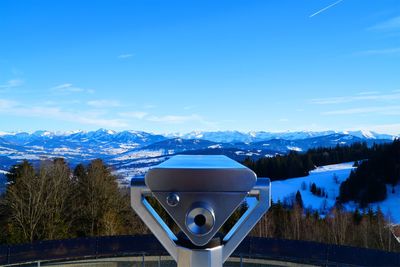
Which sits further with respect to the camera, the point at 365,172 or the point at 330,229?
the point at 365,172

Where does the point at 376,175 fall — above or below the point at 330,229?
below

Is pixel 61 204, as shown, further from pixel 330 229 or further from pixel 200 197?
pixel 200 197

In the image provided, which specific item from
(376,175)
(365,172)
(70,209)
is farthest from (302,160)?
(70,209)

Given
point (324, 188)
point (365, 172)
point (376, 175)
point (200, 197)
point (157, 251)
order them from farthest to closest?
point (324, 188) → point (365, 172) → point (376, 175) → point (157, 251) → point (200, 197)

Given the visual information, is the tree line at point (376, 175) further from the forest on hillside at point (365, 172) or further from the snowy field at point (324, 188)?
the snowy field at point (324, 188)

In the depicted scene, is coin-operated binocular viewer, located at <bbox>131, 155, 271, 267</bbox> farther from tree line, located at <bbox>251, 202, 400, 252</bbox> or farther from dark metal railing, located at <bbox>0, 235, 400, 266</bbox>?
tree line, located at <bbox>251, 202, 400, 252</bbox>

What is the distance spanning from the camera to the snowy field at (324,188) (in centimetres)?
7662

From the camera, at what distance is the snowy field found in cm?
7662

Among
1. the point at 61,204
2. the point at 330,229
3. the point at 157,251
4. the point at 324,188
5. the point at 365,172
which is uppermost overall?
the point at 157,251

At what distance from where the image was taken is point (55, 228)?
24.5m

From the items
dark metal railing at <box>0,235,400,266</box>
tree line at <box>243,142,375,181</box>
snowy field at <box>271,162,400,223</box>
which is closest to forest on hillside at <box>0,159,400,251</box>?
dark metal railing at <box>0,235,400,266</box>

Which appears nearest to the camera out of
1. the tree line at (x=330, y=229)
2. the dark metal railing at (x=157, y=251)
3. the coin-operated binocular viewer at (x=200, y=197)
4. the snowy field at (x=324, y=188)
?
the coin-operated binocular viewer at (x=200, y=197)

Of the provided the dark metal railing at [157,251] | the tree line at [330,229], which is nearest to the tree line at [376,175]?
the tree line at [330,229]

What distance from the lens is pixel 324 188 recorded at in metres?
93.4
